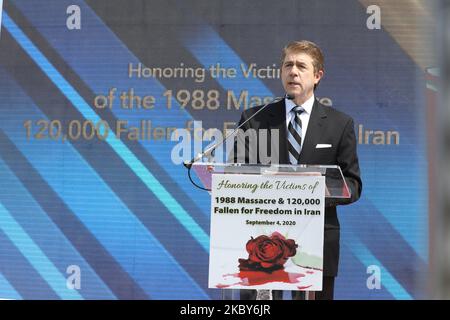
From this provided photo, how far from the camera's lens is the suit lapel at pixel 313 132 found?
2.81 metres

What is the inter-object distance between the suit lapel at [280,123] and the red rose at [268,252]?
470 millimetres

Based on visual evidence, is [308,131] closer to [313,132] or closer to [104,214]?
[313,132]

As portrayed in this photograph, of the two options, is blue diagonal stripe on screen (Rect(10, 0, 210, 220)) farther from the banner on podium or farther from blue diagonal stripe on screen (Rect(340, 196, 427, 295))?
the banner on podium

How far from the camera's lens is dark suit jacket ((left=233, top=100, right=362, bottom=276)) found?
2744mm

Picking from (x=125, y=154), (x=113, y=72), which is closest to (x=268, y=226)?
(x=125, y=154)

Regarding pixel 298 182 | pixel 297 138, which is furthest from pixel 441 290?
pixel 297 138

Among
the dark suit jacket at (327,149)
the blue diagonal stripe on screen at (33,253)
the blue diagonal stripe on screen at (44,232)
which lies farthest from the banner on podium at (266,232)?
the blue diagonal stripe on screen at (33,253)

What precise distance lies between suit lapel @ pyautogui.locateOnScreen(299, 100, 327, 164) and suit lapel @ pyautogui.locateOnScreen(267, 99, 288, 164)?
78 millimetres

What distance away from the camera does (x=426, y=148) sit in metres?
4.15

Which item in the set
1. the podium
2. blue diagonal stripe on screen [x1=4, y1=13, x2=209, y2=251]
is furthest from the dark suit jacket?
blue diagonal stripe on screen [x1=4, y1=13, x2=209, y2=251]

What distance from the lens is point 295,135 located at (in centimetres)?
288

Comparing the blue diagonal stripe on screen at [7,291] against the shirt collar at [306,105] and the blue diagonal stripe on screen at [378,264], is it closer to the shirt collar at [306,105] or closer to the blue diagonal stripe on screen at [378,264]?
the blue diagonal stripe on screen at [378,264]

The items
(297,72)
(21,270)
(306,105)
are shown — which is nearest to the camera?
(297,72)

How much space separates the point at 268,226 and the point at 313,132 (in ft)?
1.86
